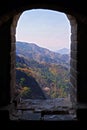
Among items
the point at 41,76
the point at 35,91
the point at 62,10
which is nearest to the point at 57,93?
the point at 41,76

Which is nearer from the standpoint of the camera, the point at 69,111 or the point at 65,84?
the point at 69,111

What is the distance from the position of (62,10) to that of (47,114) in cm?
158

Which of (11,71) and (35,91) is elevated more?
(11,71)

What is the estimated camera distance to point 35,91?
35.9ft

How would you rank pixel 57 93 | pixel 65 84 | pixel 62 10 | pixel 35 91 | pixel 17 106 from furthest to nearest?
pixel 65 84 < pixel 57 93 < pixel 35 91 < pixel 17 106 < pixel 62 10

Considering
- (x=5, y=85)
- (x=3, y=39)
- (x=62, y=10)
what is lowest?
(x=5, y=85)

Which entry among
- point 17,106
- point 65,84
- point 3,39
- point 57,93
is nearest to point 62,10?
point 3,39

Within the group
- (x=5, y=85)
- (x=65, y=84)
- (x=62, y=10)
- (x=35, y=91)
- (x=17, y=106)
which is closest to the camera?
(x=62, y=10)

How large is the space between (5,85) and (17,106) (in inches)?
21.9

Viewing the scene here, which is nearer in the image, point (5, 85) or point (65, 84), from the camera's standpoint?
point (5, 85)

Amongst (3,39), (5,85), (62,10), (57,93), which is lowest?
(57,93)

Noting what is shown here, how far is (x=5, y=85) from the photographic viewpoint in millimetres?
4242
